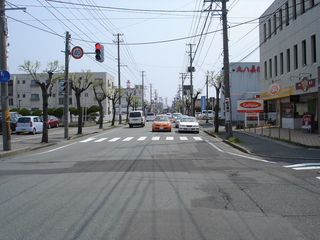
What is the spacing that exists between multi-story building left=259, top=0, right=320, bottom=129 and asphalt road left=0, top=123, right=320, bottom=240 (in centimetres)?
1331

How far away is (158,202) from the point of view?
6.45 meters

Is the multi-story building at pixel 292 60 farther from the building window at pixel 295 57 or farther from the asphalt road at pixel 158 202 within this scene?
the asphalt road at pixel 158 202

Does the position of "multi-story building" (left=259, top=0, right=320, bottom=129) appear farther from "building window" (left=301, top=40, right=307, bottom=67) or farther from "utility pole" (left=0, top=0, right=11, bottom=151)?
"utility pole" (left=0, top=0, right=11, bottom=151)

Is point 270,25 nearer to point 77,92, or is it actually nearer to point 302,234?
point 77,92

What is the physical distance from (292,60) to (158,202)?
2170 centimetres

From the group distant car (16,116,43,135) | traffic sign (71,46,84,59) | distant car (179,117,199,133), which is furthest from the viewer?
distant car (16,116,43,135)

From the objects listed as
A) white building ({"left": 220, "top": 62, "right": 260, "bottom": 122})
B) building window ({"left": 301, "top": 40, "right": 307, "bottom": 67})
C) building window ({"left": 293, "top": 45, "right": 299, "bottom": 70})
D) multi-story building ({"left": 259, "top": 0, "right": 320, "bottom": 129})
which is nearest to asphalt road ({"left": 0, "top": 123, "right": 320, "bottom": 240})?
multi-story building ({"left": 259, "top": 0, "right": 320, "bottom": 129})

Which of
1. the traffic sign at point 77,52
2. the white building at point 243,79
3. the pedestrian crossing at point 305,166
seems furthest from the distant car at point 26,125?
the white building at point 243,79

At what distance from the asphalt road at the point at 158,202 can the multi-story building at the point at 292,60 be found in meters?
13.3

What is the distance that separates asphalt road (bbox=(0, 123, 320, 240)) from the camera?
4.95 m

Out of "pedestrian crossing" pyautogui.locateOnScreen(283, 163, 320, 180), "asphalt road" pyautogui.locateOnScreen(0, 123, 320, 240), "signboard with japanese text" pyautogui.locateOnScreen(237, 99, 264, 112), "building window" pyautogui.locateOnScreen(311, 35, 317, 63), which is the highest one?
"building window" pyautogui.locateOnScreen(311, 35, 317, 63)

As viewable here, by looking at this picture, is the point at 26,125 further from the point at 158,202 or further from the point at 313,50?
the point at 158,202

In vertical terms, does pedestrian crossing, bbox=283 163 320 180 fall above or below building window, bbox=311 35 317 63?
below

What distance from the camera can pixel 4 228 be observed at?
16.9ft
